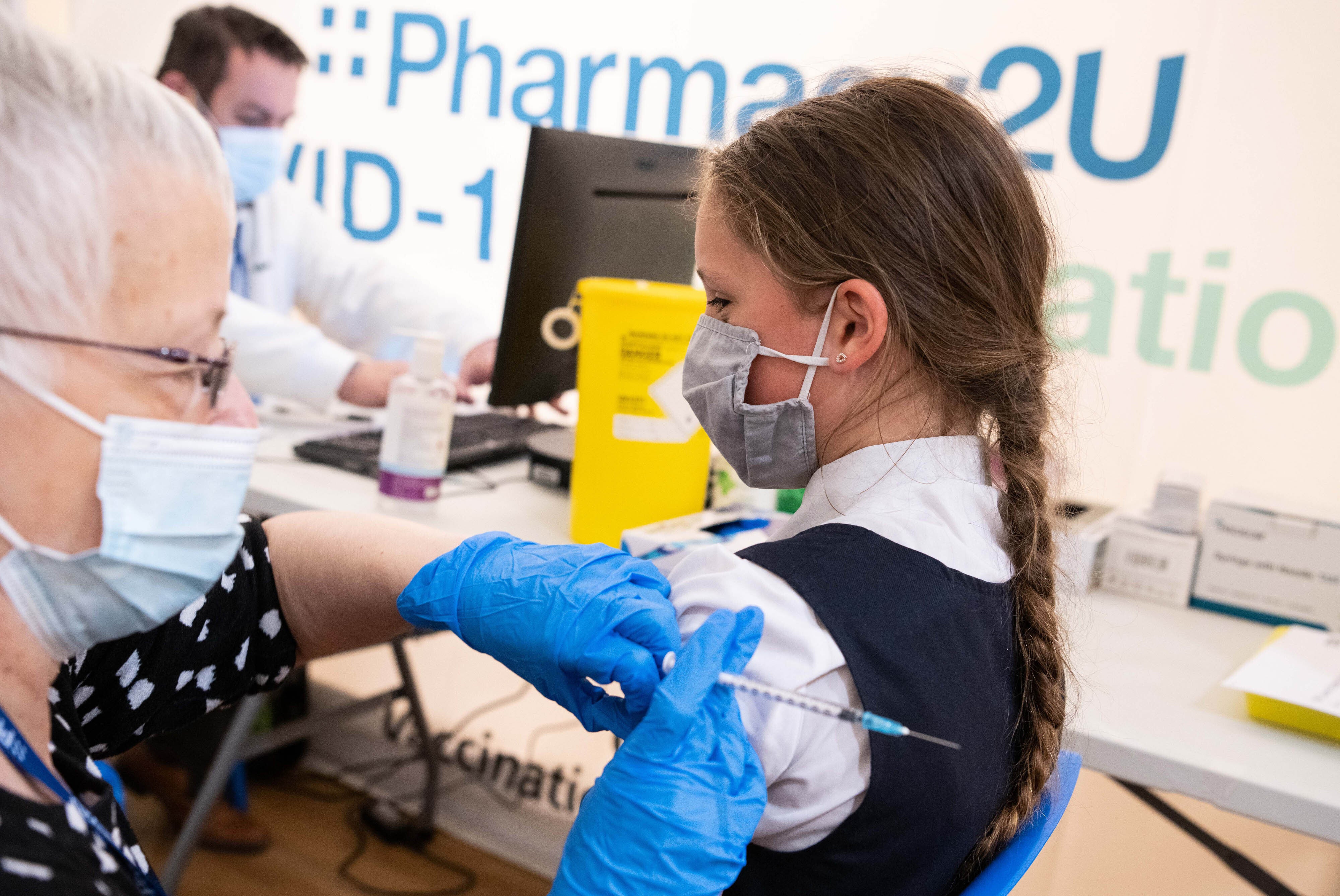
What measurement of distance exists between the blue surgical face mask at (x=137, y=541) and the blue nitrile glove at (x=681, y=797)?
1.02 feet

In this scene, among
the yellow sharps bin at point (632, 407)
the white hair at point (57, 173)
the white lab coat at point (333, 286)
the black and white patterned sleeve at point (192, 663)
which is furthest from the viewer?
the white lab coat at point (333, 286)

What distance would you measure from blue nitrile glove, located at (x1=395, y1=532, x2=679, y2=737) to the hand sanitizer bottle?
0.52 metres

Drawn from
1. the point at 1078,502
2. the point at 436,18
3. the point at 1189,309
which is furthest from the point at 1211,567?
the point at 436,18

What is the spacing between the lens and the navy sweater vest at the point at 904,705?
0.67 metres

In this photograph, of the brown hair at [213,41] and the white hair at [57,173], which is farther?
the brown hair at [213,41]

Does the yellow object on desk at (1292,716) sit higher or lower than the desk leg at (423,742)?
higher

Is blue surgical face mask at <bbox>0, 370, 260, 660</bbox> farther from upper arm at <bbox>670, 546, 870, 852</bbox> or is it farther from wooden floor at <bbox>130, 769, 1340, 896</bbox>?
wooden floor at <bbox>130, 769, 1340, 896</bbox>

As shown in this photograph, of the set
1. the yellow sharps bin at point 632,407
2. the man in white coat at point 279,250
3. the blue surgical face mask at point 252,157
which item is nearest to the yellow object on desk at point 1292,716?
the yellow sharps bin at point 632,407

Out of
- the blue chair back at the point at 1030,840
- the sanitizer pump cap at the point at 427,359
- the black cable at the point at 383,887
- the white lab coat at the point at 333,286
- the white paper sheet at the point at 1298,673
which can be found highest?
the white lab coat at the point at 333,286

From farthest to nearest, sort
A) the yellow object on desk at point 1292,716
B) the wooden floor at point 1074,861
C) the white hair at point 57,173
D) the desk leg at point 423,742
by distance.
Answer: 1. the desk leg at point 423,742
2. the wooden floor at point 1074,861
3. the yellow object on desk at point 1292,716
4. the white hair at point 57,173

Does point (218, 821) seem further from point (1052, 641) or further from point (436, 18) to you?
point (436, 18)

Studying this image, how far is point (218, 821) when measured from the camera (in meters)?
2.11

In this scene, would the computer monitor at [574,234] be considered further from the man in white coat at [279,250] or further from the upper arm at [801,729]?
the upper arm at [801,729]

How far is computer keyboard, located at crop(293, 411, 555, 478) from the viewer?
5.13 feet
